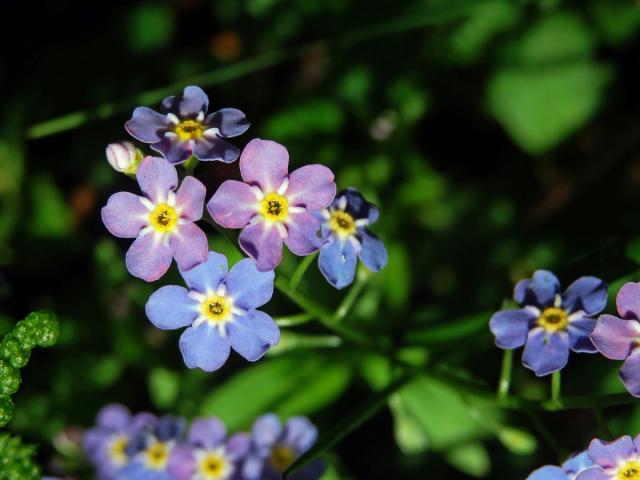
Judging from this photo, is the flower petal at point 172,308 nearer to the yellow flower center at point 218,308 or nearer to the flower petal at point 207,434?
the yellow flower center at point 218,308

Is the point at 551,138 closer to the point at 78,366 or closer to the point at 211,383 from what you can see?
the point at 211,383

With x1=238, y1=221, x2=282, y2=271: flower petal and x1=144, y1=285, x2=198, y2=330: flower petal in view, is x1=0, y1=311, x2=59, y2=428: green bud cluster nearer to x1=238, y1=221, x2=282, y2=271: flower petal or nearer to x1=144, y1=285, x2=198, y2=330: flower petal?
x1=144, y1=285, x2=198, y2=330: flower petal

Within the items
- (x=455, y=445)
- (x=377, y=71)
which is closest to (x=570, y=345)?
(x=455, y=445)

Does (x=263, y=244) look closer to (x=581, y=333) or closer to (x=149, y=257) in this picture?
(x=149, y=257)

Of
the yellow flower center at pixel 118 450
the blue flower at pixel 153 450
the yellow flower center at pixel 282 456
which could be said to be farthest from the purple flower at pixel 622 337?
the yellow flower center at pixel 118 450

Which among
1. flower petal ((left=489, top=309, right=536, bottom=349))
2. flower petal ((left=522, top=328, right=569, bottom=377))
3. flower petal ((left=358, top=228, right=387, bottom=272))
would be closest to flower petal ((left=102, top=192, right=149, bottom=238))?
flower petal ((left=358, top=228, right=387, bottom=272))

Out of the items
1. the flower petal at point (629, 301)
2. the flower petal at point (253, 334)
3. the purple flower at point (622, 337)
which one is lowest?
the purple flower at point (622, 337)

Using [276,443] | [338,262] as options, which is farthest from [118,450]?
[338,262]
